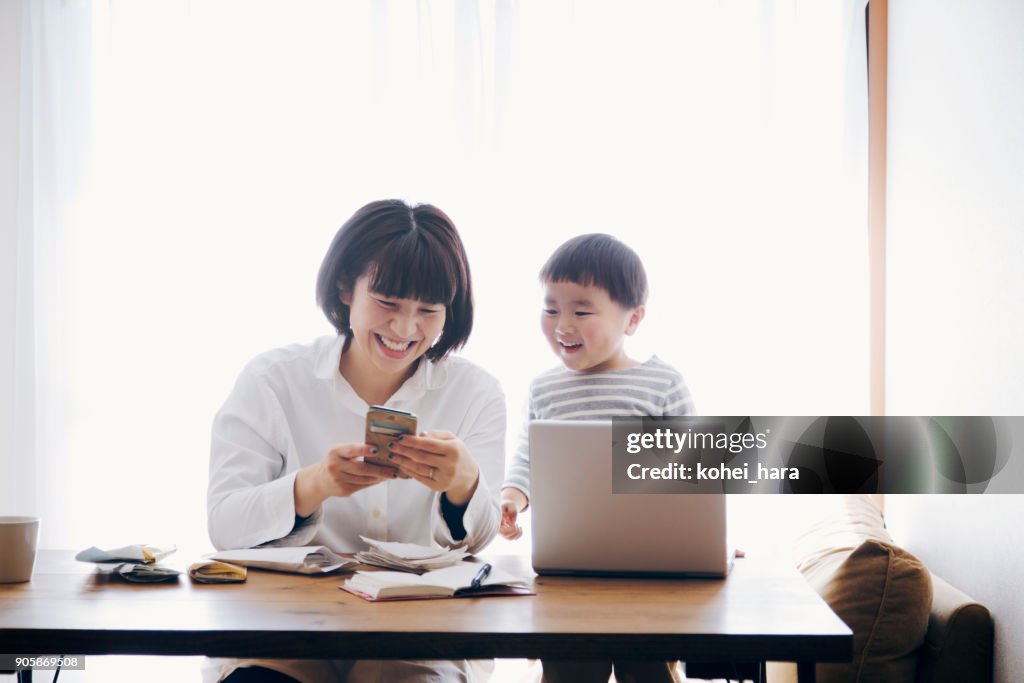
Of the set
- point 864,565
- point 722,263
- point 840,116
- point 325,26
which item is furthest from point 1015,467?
point 325,26

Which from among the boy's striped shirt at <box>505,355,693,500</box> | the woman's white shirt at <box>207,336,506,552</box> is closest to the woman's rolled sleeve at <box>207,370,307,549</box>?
the woman's white shirt at <box>207,336,506,552</box>

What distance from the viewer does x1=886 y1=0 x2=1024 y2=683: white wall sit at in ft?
6.08

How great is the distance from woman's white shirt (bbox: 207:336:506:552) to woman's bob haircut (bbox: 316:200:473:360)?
0.09 meters

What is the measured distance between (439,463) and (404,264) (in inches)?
17.5

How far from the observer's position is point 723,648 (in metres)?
1.19

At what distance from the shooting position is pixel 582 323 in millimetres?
2201

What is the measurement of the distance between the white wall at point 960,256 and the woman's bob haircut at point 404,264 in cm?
112


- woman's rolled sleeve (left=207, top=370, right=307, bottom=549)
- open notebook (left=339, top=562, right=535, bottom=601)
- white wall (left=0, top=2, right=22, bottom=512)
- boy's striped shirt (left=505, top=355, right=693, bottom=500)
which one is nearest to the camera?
open notebook (left=339, top=562, right=535, bottom=601)

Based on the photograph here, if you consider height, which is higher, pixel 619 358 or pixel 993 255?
pixel 993 255

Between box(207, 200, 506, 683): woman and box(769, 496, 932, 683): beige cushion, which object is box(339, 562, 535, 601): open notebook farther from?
box(769, 496, 932, 683): beige cushion

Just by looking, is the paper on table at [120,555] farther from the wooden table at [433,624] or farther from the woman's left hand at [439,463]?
the woman's left hand at [439,463]

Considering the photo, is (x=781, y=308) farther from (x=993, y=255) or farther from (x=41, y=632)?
(x=41, y=632)

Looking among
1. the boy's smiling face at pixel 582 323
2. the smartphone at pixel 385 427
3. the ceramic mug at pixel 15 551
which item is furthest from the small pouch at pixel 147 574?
the boy's smiling face at pixel 582 323

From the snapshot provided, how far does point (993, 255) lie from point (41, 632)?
1886 millimetres
